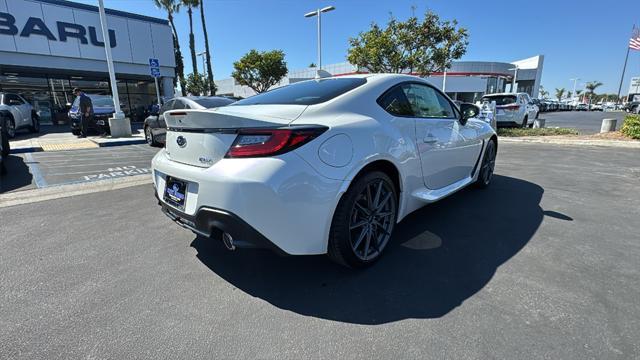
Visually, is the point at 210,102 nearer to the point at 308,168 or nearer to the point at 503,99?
the point at 308,168

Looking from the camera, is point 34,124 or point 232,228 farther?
point 34,124

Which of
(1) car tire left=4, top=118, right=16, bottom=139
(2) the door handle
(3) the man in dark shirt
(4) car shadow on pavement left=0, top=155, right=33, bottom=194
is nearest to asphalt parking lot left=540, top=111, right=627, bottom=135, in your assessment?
(2) the door handle

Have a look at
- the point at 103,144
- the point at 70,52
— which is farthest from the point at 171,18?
the point at 103,144

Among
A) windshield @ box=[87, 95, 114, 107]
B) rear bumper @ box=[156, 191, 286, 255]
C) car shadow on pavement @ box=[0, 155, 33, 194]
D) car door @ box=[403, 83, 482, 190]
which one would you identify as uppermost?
windshield @ box=[87, 95, 114, 107]

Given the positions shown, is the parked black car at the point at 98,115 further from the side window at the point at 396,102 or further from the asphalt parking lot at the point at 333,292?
the side window at the point at 396,102

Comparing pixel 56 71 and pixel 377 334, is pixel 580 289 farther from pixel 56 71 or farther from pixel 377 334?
pixel 56 71

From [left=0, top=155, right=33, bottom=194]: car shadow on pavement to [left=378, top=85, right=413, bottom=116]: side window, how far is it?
18.6 feet

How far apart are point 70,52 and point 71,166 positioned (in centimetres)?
1511

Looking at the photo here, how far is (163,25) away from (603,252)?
78.5 ft

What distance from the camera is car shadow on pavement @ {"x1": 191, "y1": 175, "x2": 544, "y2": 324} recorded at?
208cm

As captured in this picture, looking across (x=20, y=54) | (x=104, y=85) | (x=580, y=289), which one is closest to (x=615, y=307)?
(x=580, y=289)

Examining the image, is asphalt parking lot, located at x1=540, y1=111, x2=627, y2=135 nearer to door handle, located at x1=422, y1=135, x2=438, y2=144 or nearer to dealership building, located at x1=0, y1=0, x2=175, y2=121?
door handle, located at x1=422, y1=135, x2=438, y2=144

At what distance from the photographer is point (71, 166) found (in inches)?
256

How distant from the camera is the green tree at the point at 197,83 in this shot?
31483 millimetres
